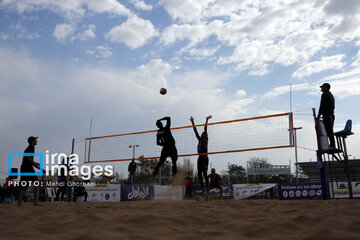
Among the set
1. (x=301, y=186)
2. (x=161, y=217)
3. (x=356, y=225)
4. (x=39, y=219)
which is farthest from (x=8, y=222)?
(x=301, y=186)

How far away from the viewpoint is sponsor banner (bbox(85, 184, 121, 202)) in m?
13.1

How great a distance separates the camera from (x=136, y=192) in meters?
13.8

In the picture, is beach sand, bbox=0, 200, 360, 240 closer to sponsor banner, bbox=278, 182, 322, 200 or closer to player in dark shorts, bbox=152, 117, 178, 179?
player in dark shorts, bbox=152, 117, 178, 179

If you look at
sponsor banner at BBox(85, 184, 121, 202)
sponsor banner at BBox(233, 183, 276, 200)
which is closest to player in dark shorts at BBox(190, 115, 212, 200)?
sponsor banner at BBox(85, 184, 121, 202)

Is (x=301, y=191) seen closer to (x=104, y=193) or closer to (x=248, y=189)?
(x=248, y=189)

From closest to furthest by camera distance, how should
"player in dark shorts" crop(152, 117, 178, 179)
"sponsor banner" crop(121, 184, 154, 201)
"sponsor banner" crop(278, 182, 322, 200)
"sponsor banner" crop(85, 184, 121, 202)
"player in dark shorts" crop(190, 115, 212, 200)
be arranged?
"player in dark shorts" crop(152, 117, 178, 179) < "player in dark shorts" crop(190, 115, 212, 200) < "sponsor banner" crop(278, 182, 322, 200) < "sponsor banner" crop(85, 184, 121, 202) < "sponsor banner" crop(121, 184, 154, 201)

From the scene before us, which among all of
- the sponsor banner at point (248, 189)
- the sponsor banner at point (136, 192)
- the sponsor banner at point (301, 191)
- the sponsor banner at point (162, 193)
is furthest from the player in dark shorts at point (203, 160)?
the sponsor banner at point (248, 189)

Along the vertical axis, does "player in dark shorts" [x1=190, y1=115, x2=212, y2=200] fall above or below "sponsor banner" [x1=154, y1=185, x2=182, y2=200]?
above

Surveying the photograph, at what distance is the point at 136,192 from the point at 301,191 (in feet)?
24.3

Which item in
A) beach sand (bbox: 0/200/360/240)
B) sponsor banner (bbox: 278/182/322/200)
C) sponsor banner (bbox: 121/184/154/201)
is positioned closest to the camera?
beach sand (bbox: 0/200/360/240)

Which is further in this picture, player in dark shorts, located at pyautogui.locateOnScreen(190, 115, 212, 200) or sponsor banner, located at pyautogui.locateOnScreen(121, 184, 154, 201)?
sponsor banner, located at pyautogui.locateOnScreen(121, 184, 154, 201)

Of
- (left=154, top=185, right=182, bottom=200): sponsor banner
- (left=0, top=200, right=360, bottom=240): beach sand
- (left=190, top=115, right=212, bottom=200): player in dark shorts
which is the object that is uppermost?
(left=190, top=115, right=212, bottom=200): player in dark shorts

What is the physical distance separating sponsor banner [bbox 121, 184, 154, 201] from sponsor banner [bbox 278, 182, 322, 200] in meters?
6.18

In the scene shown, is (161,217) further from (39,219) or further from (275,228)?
(39,219)
